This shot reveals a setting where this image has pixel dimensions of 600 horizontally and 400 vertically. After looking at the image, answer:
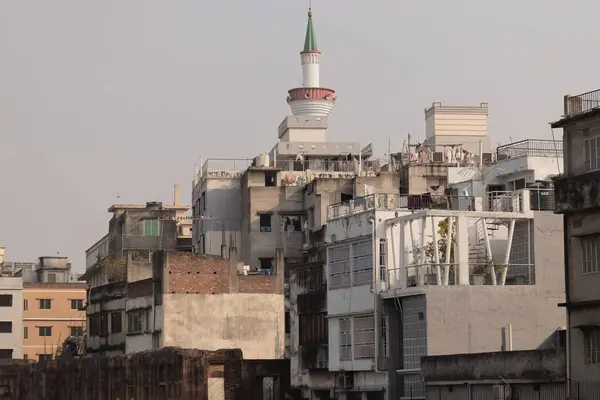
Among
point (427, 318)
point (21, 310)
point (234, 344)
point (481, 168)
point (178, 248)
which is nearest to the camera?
point (427, 318)

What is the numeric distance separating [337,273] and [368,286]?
12.1 feet

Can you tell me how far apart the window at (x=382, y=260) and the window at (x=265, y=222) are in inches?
1294

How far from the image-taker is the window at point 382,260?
65000mm

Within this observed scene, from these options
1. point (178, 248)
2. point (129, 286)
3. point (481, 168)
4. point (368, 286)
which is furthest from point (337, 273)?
point (178, 248)

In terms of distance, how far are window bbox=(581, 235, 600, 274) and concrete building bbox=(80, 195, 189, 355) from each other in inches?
1949

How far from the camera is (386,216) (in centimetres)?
6562

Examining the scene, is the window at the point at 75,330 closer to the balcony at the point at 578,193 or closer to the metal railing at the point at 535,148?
the metal railing at the point at 535,148

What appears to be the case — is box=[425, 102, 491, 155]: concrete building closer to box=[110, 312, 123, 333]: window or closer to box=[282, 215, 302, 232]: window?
box=[282, 215, 302, 232]: window

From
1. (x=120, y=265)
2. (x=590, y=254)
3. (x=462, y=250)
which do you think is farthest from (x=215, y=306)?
(x=590, y=254)

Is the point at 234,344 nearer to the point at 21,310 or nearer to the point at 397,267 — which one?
the point at 397,267

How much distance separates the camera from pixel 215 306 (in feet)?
284

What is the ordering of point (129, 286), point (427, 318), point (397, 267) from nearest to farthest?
point (427, 318), point (397, 267), point (129, 286)

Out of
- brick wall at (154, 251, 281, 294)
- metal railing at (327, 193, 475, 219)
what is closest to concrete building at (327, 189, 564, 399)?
metal railing at (327, 193, 475, 219)

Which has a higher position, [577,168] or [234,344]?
[577,168]
